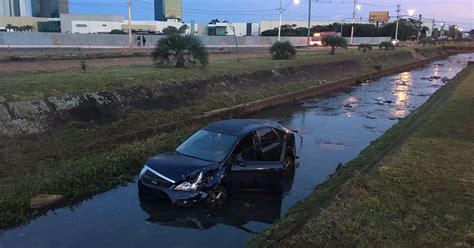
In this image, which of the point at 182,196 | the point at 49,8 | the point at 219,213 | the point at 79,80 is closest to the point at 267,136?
the point at 219,213

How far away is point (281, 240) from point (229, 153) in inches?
131

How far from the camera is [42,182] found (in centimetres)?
956

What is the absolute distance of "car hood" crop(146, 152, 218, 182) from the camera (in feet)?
28.3

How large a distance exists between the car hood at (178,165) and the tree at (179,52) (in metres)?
16.4

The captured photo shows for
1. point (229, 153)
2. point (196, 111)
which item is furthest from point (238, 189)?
point (196, 111)

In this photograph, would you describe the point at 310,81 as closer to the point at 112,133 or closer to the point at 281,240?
the point at 112,133

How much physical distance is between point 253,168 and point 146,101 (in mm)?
9372

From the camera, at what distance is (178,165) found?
8.88 meters

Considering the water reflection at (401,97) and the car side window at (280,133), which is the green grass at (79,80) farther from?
the water reflection at (401,97)

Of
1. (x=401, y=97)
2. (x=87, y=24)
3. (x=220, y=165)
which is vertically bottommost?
(x=401, y=97)

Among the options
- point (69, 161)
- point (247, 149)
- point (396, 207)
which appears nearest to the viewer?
point (396, 207)

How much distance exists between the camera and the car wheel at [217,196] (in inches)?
346

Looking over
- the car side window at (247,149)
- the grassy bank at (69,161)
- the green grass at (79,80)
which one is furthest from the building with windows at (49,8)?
the car side window at (247,149)

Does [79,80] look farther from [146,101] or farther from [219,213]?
[219,213]
